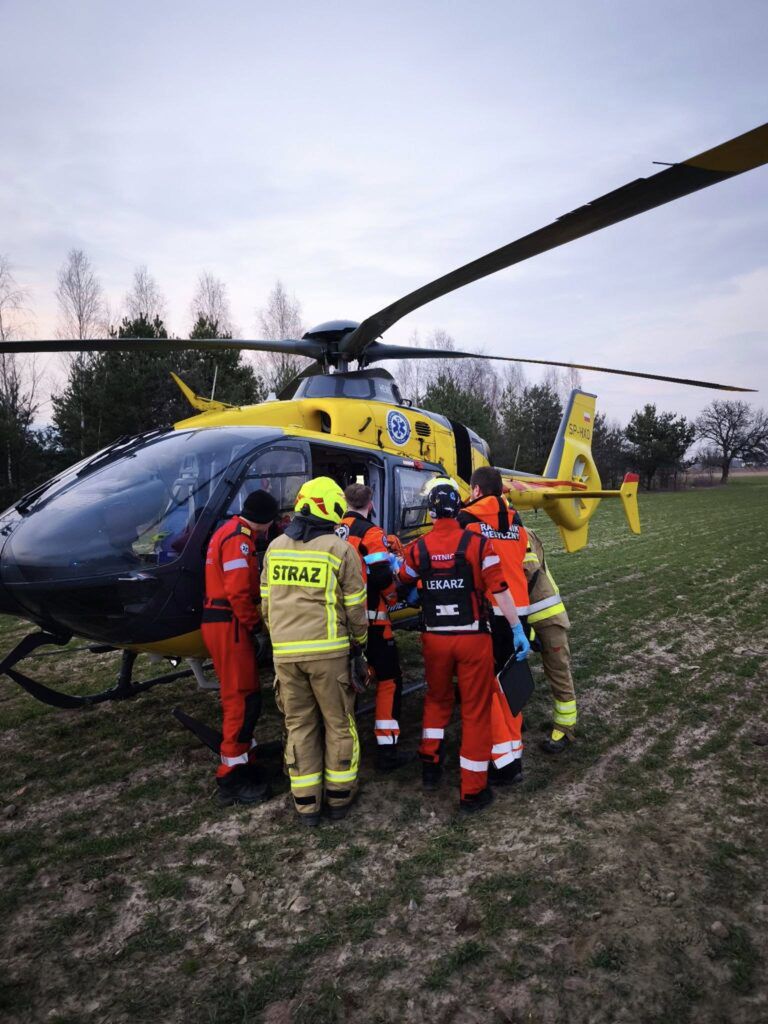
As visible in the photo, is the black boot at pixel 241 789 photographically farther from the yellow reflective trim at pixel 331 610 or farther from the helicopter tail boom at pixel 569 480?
the helicopter tail boom at pixel 569 480

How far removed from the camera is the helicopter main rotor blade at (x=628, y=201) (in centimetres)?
257

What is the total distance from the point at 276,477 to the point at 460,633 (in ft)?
5.75

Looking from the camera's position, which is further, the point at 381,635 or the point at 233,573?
the point at 381,635

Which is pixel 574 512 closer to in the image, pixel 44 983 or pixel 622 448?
pixel 44 983

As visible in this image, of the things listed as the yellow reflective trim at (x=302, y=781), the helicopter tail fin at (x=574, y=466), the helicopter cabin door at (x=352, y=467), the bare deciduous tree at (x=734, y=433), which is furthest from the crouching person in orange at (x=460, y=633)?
the bare deciduous tree at (x=734, y=433)

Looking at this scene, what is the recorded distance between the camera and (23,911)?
2791 millimetres

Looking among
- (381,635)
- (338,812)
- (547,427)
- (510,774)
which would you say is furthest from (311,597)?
(547,427)

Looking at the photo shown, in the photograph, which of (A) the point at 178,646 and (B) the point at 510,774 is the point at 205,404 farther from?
(B) the point at 510,774

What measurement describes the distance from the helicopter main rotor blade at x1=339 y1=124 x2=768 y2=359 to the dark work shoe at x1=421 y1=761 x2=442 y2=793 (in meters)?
3.24

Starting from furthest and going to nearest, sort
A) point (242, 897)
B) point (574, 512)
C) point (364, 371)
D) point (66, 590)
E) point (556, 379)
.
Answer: point (556, 379)
point (574, 512)
point (364, 371)
point (66, 590)
point (242, 897)

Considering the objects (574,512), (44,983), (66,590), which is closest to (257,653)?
(66,590)

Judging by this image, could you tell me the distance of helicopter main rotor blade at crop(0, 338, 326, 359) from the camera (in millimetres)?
4457

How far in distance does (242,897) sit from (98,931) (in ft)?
2.06

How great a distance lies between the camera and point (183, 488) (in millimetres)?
3875
